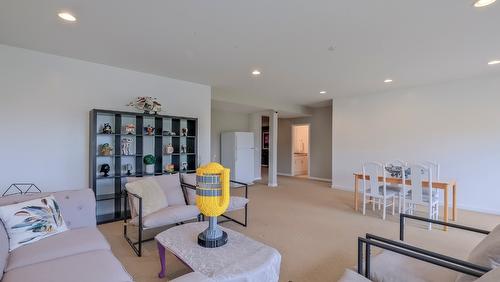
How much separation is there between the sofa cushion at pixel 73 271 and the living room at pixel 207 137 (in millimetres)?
13

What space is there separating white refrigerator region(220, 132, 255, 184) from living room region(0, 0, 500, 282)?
1.01 metres

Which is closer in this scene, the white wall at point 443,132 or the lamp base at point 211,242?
the lamp base at point 211,242

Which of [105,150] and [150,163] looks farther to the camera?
[150,163]

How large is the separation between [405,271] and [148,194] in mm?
2689

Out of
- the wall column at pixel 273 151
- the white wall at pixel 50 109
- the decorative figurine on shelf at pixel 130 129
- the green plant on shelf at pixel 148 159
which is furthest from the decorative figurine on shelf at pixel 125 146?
the wall column at pixel 273 151

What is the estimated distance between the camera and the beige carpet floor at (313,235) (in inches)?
96.1

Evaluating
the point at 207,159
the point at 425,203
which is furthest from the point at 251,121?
the point at 425,203

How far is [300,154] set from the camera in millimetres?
9867

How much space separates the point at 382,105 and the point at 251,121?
3928 millimetres

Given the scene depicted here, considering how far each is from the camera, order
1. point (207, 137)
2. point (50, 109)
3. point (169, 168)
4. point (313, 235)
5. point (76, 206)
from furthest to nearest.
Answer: point (207, 137) → point (169, 168) → point (50, 109) → point (313, 235) → point (76, 206)

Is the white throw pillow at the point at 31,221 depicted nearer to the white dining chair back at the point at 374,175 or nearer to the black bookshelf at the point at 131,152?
the black bookshelf at the point at 131,152

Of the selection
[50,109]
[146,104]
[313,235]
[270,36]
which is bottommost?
[313,235]

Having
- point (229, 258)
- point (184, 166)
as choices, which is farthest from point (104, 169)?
point (229, 258)

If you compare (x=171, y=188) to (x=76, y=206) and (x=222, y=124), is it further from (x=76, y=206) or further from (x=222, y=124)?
(x=222, y=124)
